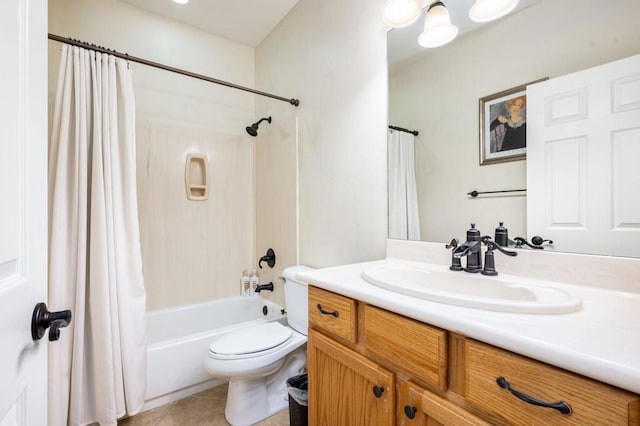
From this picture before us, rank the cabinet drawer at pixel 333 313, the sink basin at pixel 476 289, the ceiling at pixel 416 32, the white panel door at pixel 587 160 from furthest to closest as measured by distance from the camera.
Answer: the ceiling at pixel 416 32
the cabinet drawer at pixel 333 313
the white panel door at pixel 587 160
the sink basin at pixel 476 289

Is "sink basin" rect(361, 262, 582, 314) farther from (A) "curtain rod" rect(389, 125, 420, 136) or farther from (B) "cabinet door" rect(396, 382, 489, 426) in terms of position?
(A) "curtain rod" rect(389, 125, 420, 136)

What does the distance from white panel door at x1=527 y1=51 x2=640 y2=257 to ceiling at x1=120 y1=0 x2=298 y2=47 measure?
1899 millimetres

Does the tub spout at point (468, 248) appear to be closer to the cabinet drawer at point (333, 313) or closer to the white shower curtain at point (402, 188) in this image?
the white shower curtain at point (402, 188)

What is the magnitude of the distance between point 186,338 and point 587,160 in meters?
2.20

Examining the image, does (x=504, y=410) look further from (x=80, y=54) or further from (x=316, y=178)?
(x=80, y=54)

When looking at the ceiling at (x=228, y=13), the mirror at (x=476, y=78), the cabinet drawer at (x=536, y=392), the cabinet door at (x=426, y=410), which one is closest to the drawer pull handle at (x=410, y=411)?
the cabinet door at (x=426, y=410)

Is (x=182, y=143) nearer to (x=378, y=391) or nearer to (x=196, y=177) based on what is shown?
(x=196, y=177)

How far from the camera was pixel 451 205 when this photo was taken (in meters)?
1.29

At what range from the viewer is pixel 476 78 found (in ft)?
3.97

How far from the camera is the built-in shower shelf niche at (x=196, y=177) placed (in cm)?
240

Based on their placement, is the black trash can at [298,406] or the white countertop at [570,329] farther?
the black trash can at [298,406]

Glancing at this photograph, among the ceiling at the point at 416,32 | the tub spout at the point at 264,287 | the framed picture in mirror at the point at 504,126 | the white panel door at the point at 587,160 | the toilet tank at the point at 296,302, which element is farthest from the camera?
the tub spout at the point at 264,287

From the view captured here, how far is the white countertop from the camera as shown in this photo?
0.49 metres
